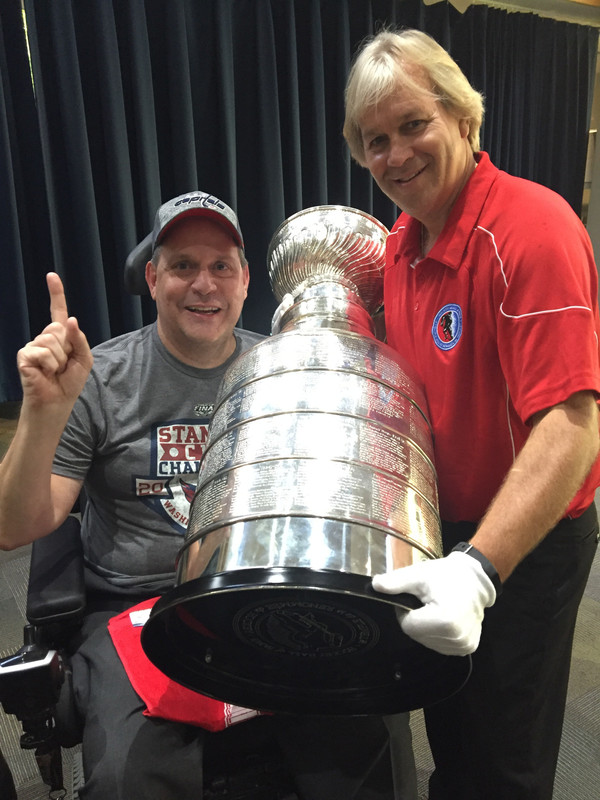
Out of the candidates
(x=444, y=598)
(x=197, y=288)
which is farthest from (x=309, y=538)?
(x=197, y=288)

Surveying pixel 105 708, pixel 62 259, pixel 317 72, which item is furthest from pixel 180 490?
pixel 317 72

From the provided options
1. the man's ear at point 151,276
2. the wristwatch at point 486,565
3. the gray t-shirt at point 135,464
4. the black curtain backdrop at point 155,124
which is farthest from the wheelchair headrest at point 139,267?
the black curtain backdrop at point 155,124

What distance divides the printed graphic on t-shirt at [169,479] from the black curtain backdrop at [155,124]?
156 centimetres

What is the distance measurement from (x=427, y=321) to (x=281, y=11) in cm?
264

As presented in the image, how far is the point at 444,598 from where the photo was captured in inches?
25.3

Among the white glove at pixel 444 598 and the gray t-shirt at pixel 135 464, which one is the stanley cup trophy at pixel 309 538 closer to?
the white glove at pixel 444 598

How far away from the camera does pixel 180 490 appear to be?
1268mm

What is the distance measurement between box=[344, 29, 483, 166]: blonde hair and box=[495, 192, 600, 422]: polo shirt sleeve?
0.27 m

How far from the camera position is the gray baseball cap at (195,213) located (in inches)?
50.3

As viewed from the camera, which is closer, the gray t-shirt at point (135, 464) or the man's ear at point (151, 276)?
the gray t-shirt at point (135, 464)

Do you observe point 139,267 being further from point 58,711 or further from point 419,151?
point 58,711

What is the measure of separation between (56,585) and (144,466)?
294mm

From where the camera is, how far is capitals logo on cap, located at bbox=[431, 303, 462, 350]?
92 centimetres

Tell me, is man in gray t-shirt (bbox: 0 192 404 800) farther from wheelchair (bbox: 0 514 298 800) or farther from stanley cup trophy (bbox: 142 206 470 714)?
stanley cup trophy (bbox: 142 206 470 714)
